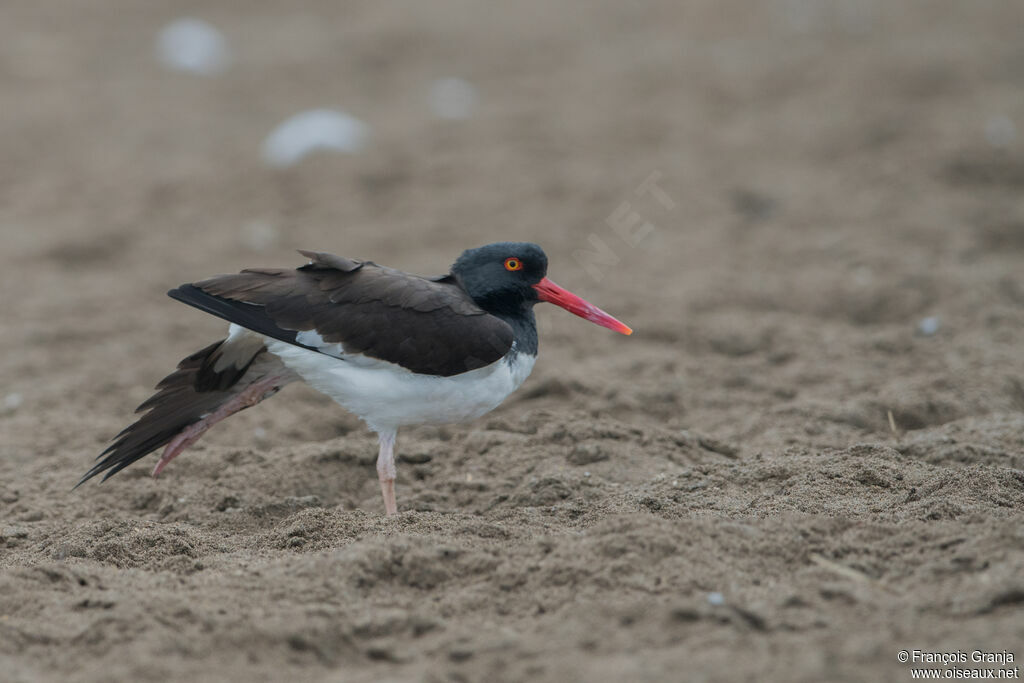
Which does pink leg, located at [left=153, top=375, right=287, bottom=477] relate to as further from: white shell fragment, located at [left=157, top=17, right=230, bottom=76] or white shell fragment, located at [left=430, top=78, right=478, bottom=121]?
white shell fragment, located at [left=157, top=17, right=230, bottom=76]

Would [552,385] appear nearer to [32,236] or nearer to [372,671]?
[372,671]

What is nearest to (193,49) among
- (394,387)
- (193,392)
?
(193,392)

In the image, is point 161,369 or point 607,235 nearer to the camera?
point 161,369

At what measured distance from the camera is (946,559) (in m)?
3.79

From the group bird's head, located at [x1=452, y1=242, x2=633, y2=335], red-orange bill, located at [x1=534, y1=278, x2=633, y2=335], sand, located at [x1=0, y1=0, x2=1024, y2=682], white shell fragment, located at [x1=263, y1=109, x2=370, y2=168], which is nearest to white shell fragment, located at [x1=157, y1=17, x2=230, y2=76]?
sand, located at [x1=0, y1=0, x2=1024, y2=682]

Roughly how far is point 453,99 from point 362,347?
7681 mm

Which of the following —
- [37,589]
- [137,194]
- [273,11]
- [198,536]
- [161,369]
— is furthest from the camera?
[273,11]

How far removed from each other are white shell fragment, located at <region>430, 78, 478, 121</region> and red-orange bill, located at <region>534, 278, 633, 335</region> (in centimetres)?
663

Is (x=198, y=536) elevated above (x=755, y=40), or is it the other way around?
(x=755, y=40)

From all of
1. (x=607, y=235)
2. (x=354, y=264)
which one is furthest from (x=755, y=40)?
(x=354, y=264)

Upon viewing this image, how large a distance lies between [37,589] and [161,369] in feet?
10.8

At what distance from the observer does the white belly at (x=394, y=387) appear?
4848mm

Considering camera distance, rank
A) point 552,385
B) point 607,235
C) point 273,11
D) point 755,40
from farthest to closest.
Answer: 1. point 273,11
2. point 755,40
3. point 607,235
4. point 552,385

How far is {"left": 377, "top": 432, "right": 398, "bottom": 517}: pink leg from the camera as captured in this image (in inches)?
193
